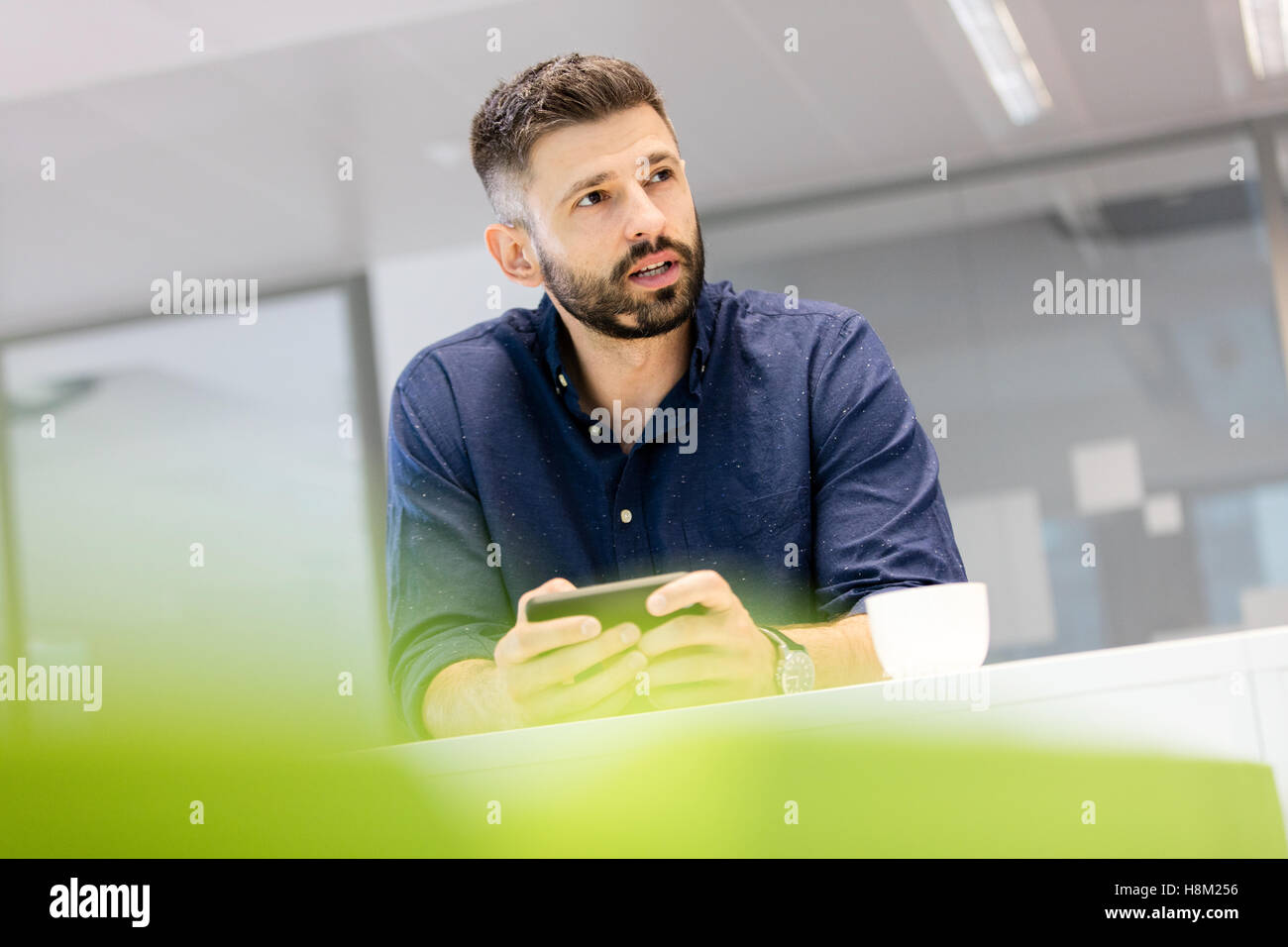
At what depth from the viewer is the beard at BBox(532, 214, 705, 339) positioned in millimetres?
1656

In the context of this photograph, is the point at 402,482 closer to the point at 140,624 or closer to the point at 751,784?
the point at 751,784

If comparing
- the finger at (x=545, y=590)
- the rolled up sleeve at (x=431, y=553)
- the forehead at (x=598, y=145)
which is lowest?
the finger at (x=545, y=590)

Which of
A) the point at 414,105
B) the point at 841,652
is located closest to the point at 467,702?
the point at 841,652

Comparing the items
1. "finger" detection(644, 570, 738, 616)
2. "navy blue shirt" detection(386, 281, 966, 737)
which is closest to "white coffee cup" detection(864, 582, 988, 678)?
"finger" detection(644, 570, 738, 616)

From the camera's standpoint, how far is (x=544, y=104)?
1.72m

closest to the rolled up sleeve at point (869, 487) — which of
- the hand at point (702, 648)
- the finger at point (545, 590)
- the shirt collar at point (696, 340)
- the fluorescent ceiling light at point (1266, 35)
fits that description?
the shirt collar at point (696, 340)

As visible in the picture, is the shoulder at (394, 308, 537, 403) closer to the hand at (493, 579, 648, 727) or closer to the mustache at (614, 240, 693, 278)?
the mustache at (614, 240, 693, 278)

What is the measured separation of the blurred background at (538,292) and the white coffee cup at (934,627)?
8.28ft

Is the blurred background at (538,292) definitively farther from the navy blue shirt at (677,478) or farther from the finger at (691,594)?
the finger at (691,594)

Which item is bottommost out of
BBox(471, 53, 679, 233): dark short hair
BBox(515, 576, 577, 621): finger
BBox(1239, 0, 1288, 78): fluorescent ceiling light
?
BBox(515, 576, 577, 621): finger

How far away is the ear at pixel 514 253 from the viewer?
189 centimetres

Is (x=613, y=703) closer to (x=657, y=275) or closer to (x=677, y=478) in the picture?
(x=677, y=478)

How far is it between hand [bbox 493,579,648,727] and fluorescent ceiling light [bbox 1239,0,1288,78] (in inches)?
123
